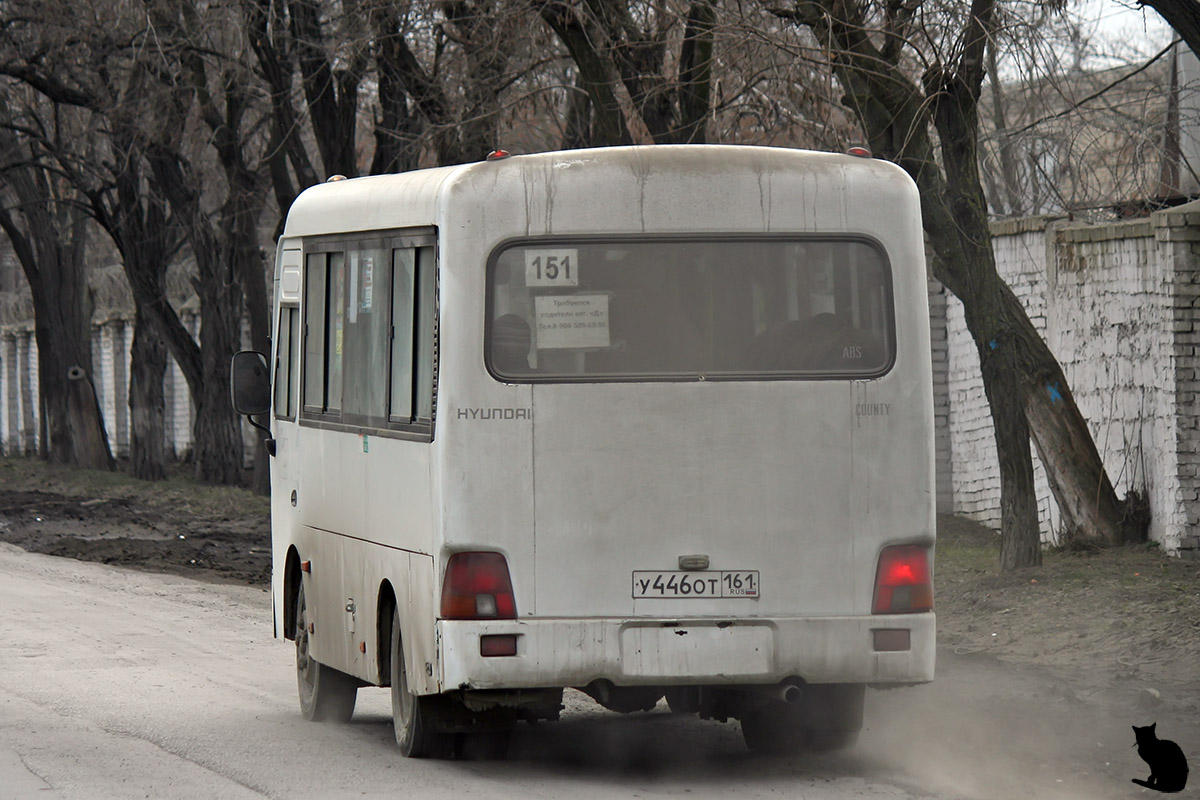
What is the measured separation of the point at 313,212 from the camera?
31.2 feet

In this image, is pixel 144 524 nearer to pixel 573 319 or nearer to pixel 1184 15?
pixel 1184 15

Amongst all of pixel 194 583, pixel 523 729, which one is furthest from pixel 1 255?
pixel 523 729

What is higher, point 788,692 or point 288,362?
point 288,362

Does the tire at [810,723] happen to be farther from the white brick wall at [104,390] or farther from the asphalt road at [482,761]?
the white brick wall at [104,390]

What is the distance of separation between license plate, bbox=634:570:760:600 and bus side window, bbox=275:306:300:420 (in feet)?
A: 10.2

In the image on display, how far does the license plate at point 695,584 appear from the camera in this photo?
302 inches

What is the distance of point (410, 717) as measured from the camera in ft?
27.5

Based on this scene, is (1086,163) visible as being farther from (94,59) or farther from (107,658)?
(94,59)

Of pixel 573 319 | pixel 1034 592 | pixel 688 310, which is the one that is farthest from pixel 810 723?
pixel 1034 592

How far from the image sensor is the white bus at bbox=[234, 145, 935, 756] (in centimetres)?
763

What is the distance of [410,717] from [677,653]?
140cm

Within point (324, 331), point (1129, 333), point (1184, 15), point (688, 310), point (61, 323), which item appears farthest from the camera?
point (61, 323)

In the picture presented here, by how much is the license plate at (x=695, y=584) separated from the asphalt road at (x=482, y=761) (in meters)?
0.77

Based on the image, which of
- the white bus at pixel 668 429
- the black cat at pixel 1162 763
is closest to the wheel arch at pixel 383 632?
the white bus at pixel 668 429
